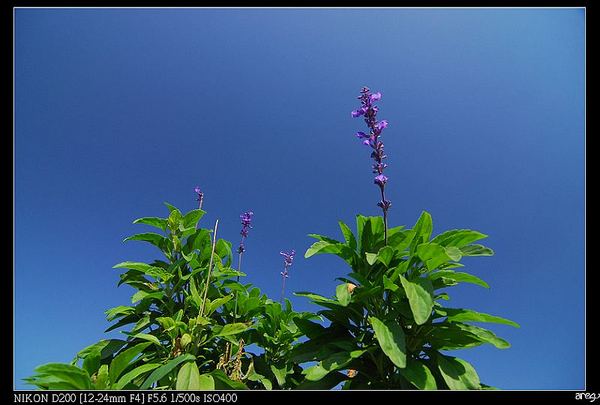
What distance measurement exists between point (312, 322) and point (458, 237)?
0.93m

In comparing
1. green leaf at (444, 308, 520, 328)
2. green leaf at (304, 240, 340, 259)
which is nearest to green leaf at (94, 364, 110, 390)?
green leaf at (304, 240, 340, 259)

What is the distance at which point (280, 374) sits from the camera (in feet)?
5.89

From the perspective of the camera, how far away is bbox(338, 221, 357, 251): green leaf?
1.83 m

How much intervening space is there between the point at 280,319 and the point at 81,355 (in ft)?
3.84

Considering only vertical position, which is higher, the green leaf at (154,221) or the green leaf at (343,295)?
the green leaf at (154,221)

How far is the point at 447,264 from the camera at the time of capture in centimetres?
168

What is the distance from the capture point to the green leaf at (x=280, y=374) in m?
1.76

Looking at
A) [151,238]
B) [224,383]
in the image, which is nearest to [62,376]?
[224,383]

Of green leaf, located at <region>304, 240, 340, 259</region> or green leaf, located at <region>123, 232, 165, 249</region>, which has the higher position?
green leaf, located at <region>123, 232, 165, 249</region>

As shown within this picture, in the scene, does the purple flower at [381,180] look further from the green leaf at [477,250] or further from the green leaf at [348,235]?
the green leaf at [477,250]

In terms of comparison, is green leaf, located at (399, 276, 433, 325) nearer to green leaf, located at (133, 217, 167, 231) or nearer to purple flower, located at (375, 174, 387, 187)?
purple flower, located at (375, 174, 387, 187)

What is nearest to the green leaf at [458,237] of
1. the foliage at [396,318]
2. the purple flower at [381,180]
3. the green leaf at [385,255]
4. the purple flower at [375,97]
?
the foliage at [396,318]

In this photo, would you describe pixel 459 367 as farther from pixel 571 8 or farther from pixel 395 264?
pixel 571 8
